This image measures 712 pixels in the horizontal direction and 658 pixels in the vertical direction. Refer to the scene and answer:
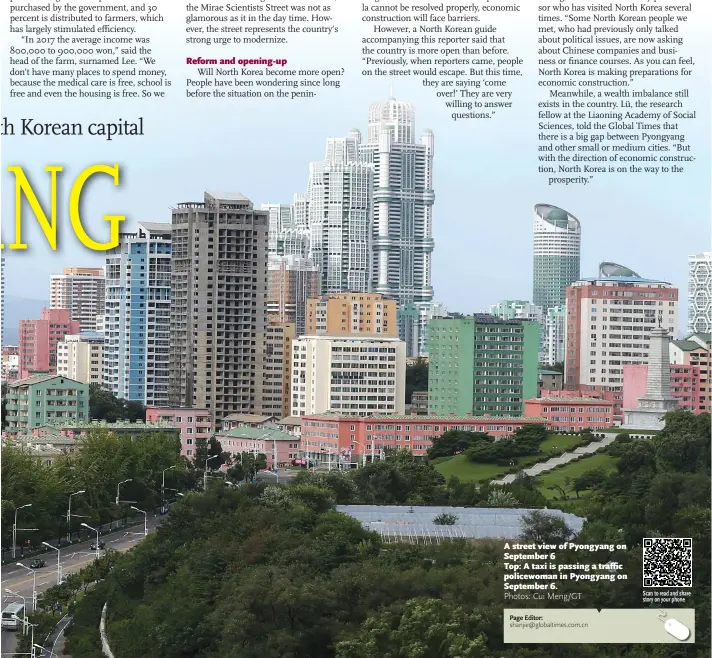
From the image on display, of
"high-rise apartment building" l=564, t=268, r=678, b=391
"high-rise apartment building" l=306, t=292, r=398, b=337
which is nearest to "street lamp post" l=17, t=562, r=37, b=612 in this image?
"high-rise apartment building" l=564, t=268, r=678, b=391

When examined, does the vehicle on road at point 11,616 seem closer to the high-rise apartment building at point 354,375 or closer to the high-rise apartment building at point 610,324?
the high-rise apartment building at point 610,324

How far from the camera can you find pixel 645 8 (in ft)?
27.5

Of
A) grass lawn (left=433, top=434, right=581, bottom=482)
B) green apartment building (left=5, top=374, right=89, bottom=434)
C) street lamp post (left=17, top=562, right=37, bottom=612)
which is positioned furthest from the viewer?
green apartment building (left=5, top=374, right=89, bottom=434)

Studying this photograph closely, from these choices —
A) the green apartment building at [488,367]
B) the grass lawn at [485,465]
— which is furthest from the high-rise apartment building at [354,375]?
the grass lawn at [485,465]

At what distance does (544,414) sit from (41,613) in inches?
763

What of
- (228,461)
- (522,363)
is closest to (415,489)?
(228,461)

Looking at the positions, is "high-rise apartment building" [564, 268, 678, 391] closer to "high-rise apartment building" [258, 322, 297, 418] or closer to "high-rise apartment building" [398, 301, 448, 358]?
"high-rise apartment building" [258, 322, 297, 418]

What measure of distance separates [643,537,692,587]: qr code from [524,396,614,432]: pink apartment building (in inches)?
992

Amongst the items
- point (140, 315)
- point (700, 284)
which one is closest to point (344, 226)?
point (140, 315)

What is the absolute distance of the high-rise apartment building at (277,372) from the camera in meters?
40.2

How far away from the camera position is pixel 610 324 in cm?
3659

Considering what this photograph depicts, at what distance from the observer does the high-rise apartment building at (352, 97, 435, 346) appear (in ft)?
178

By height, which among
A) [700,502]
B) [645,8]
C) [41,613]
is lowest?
[41,613]

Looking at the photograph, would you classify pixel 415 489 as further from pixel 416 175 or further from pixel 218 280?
pixel 416 175
